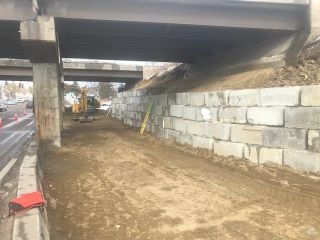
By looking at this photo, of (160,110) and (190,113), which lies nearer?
(190,113)

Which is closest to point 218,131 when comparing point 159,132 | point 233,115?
point 233,115

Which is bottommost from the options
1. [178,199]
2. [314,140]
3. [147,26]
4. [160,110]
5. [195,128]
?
[178,199]

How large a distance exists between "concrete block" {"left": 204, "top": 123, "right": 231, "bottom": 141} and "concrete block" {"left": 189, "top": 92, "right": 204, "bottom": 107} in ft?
3.01

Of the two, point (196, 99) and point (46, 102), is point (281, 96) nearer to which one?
point (196, 99)

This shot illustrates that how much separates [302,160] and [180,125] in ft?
21.3

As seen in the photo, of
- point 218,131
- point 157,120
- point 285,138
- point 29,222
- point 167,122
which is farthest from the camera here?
point 157,120

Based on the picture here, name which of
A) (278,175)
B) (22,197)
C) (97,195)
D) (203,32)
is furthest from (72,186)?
(203,32)

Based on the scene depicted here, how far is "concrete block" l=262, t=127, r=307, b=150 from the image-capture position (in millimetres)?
8555

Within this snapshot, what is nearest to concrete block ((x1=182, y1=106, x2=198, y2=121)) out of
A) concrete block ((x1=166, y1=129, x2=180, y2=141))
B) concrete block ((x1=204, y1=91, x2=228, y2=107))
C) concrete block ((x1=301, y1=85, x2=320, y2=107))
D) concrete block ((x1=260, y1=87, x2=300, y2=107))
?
concrete block ((x1=204, y1=91, x2=228, y2=107))

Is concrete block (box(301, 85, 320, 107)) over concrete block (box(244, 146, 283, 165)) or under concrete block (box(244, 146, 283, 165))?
over

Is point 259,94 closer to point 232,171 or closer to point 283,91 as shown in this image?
point 283,91

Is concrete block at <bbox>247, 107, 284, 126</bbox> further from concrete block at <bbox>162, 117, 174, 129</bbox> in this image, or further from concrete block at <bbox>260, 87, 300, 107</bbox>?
concrete block at <bbox>162, 117, 174, 129</bbox>

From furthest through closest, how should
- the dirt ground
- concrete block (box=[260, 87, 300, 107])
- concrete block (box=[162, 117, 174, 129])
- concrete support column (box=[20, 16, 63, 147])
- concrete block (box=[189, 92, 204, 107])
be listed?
1. concrete block (box=[162, 117, 174, 129])
2. concrete support column (box=[20, 16, 63, 147])
3. concrete block (box=[189, 92, 204, 107])
4. concrete block (box=[260, 87, 300, 107])
5. the dirt ground

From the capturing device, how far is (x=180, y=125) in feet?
47.4
